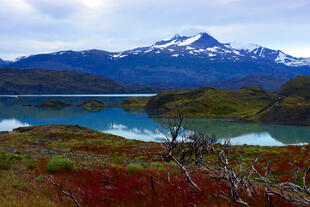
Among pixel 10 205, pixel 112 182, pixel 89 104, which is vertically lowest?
pixel 89 104

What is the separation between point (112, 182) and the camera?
7293mm

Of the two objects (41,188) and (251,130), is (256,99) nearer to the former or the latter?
(251,130)

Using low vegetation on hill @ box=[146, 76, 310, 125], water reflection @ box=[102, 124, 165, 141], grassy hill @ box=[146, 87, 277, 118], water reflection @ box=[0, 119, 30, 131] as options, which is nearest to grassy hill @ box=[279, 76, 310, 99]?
low vegetation on hill @ box=[146, 76, 310, 125]

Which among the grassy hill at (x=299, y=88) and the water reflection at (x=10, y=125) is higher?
the grassy hill at (x=299, y=88)

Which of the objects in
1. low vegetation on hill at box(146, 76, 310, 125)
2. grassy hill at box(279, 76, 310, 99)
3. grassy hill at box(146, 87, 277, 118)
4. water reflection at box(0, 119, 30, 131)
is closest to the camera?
water reflection at box(0, 119, 30, 131)

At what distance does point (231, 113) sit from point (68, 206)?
127 metres

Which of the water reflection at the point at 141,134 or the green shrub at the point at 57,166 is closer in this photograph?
the green shrub at the point at 57,166

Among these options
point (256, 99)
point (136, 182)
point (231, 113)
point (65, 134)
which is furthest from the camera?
point (256, 99)

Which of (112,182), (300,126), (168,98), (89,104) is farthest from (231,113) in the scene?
(112,182)

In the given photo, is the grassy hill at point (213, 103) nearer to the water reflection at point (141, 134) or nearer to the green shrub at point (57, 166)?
the water reflection at point (141, 134)

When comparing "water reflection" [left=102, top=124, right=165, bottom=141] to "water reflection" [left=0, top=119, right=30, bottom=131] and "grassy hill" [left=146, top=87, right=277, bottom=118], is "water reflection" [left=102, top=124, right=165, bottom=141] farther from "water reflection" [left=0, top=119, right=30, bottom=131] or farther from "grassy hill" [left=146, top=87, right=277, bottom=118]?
"water reflection" [left=0, top=119, right=30, bottom=131]

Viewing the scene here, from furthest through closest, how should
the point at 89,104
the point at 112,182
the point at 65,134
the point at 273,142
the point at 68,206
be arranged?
the point at 89,104, the point at 273,142, the point at 65,134, the point at 112,182, the point at 68,206

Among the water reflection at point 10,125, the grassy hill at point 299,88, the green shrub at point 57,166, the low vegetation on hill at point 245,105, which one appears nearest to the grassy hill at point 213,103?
the low vegetation on hill at point 245,105

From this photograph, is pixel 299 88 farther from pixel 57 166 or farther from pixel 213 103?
pixel 57 166
